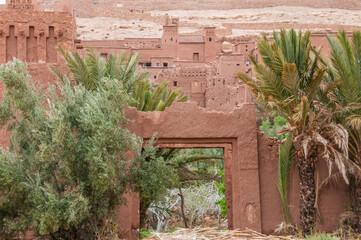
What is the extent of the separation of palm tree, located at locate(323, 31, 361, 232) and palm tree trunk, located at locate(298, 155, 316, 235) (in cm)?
90

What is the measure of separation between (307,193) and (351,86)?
7.70 feet

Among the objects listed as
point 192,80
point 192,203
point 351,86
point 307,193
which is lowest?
point 192,203

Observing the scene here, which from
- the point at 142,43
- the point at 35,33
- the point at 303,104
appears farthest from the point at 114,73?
the point at 142,43

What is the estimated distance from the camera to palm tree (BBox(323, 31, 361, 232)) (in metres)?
10.4

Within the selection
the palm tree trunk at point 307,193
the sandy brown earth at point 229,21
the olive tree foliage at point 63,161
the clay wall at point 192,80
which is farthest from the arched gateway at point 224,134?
the sandy brown earth at point 229,21

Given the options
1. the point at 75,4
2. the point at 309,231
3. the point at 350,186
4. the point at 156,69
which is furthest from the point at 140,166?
the point at 75,4

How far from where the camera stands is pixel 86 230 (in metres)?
9.50

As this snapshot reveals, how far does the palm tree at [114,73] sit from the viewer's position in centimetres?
1177

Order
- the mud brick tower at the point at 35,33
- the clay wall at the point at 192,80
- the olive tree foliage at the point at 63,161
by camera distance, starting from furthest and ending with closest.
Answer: the clay wall at the point at 192,80, the mud brick tower at the point at 35,33, the olive tree foliage at the point at 63,161

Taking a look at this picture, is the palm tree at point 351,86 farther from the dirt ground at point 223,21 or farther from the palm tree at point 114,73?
the dirt ground at point 223,21

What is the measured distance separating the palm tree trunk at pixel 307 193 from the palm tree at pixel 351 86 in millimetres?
896

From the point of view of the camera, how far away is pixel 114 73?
12508mm

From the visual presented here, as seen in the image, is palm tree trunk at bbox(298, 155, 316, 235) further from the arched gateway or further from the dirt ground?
the dirt ground

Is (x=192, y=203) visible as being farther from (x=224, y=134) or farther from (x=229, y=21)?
(x=229, y=21)
